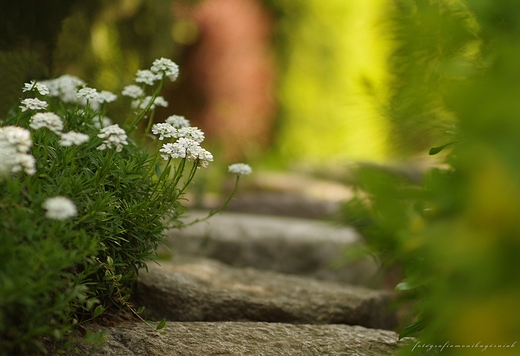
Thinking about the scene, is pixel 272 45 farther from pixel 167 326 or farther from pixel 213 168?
pixel 167 326

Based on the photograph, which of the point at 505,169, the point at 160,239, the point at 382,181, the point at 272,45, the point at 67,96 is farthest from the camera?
the point at 272,45

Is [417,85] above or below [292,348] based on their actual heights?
above

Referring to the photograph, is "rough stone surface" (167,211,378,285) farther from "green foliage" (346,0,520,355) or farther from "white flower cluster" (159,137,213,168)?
"green foliage" (346,0,520,355)

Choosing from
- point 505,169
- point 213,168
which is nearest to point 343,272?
point 505,169

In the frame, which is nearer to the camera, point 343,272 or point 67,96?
point 67,96

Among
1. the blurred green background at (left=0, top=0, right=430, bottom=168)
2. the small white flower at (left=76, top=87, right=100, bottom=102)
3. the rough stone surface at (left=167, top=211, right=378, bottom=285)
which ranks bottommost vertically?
the small white flower at (left=76, top=87, right=100, bottom=102)

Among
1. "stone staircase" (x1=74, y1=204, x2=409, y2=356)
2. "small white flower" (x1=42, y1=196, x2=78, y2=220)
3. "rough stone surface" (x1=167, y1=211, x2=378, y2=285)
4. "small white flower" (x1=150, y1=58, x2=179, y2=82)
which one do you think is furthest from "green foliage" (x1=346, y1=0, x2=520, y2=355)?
"rough stone surface" (x1=167, y1=211, x2=378, y2=285)

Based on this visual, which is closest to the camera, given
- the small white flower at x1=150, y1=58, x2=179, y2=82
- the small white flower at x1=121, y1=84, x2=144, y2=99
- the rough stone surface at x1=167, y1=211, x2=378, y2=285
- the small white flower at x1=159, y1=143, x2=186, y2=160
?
the small white flower at x1=159, y1=143, x2=186, y2=160

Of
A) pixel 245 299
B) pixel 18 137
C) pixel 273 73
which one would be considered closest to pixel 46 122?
pixel 18 137

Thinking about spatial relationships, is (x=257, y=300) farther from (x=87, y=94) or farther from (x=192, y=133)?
(x=87, y=94)
